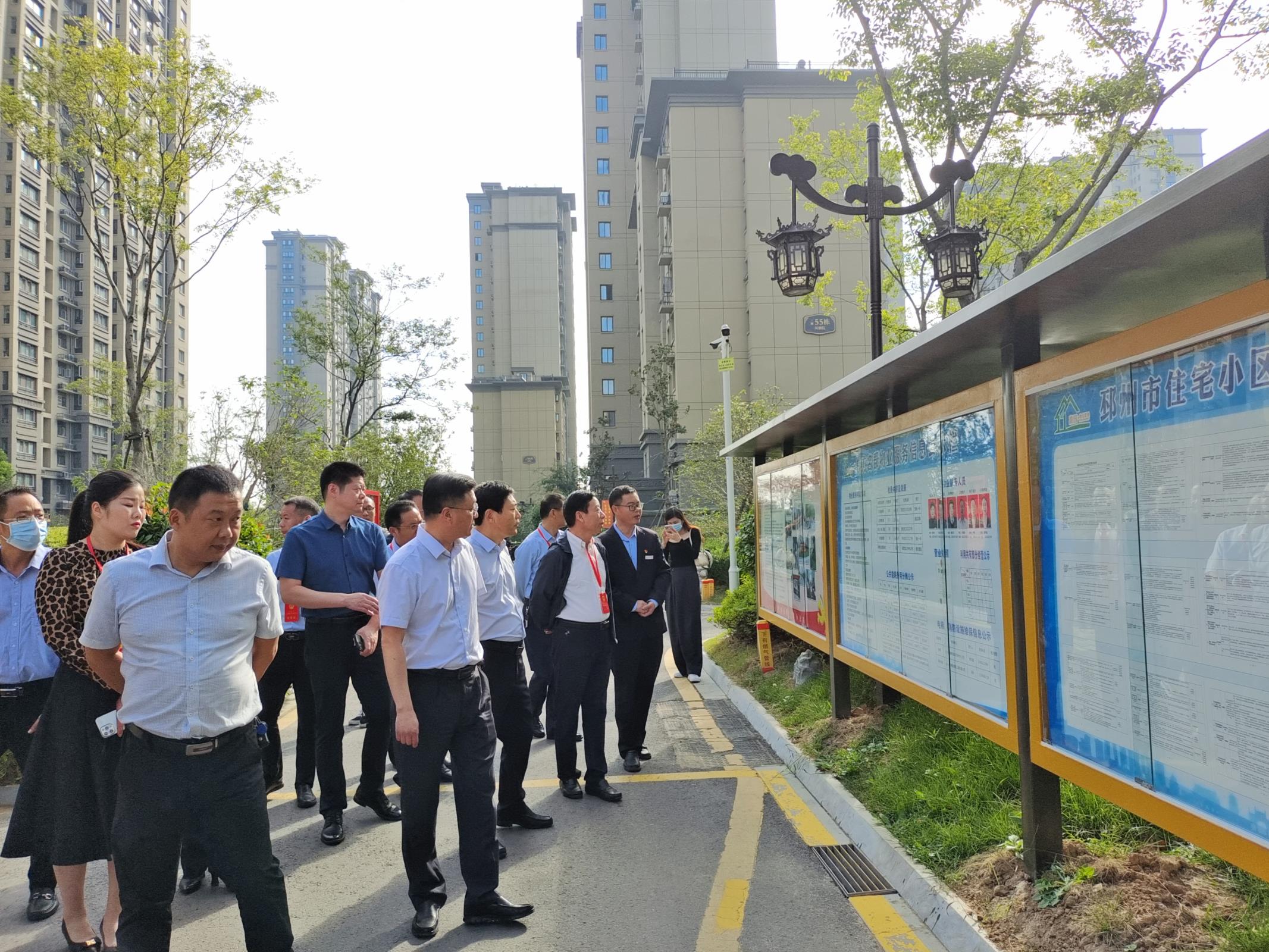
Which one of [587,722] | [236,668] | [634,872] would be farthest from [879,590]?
[236,668]

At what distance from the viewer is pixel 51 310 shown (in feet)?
213

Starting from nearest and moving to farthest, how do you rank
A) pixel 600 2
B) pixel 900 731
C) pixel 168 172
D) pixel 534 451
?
pixel 900 731, pixel 168 172, pixel 600 2, pixel 534 451

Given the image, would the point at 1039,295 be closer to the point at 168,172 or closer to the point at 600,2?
the point at 168,172

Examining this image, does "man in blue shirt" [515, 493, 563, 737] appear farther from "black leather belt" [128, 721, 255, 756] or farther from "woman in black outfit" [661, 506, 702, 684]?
"black leather belt" [128, 721, 255, 756]

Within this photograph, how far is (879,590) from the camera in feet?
21.1

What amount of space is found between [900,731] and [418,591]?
3.64 m

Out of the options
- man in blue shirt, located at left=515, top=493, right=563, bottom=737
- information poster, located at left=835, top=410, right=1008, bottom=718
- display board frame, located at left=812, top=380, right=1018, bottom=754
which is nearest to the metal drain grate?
display board frame, located at left=812, top=380, right=1018, bottom=754

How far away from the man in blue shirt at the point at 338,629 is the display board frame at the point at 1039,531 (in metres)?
3.52

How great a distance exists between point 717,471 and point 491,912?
23.6 m

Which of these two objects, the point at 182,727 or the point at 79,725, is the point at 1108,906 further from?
the point at 79,725

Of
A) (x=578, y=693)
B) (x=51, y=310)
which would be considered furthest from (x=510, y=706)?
(x=51, y=310)

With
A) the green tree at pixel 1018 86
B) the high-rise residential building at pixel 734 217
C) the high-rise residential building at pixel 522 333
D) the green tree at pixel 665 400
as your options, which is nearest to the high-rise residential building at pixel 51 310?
the high-rise residential building at pixel 522 333

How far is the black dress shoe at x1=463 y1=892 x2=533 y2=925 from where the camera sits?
4188 mm

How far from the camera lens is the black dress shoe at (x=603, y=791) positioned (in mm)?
6223
